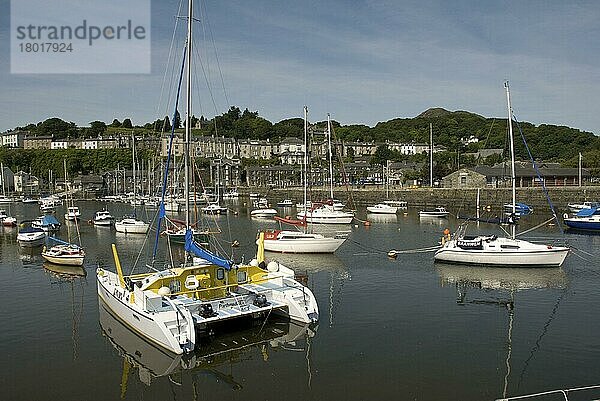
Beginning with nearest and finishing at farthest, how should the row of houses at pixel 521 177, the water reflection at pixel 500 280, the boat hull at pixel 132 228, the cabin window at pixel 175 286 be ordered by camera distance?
the cabin window at pixel 175 286, the water reflection at pixel 500 280, the boat hull at pixel 132 228, the row of houses at pixel 521 177

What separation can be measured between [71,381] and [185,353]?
2.87 metres

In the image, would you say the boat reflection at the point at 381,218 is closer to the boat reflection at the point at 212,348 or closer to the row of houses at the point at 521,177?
the row of houses at the point at 521,177

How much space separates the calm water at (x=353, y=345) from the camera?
12789 mm

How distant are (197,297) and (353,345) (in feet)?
16.3

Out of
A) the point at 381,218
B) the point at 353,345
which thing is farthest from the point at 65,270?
the point at 381,218

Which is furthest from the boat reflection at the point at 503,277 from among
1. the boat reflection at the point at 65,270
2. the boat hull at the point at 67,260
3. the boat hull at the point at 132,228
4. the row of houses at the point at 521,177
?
the row of houses at the point at 521,177

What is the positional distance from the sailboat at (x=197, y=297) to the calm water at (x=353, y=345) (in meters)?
0.54

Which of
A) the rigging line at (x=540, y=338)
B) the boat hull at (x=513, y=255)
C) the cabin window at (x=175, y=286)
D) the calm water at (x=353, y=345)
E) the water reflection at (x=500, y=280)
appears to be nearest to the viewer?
the calm water at (x=353, y=345)

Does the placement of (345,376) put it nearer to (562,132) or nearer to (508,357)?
(508,357)

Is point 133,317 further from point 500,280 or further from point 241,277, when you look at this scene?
point 500,280

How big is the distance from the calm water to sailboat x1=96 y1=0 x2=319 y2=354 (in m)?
0.54

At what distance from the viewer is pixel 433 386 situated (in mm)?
12625

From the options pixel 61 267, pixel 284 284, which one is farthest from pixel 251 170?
pixel 284 284

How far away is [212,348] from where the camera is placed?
1545 cm
